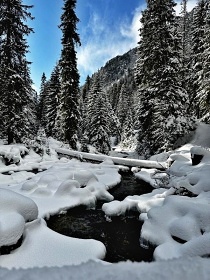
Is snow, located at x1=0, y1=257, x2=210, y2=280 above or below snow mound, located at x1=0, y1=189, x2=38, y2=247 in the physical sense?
above

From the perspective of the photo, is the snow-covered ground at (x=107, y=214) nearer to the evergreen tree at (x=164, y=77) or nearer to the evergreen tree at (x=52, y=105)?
the evergreen tree at (x=164, y=77)

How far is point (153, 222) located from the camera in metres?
6.17

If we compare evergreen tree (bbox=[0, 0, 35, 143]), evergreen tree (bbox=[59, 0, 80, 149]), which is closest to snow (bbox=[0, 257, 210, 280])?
evergreen tree (bbox=[0, 0, 35, 143])

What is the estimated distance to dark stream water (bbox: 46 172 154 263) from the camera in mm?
5329

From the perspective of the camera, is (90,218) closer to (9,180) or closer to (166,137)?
(9,180)

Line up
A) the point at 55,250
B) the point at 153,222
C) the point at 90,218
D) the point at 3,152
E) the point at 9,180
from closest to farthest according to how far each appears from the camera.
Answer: the point at 55,250, the point at 153,222, the point at 90,218, the point at 9,180, the point at 3,152

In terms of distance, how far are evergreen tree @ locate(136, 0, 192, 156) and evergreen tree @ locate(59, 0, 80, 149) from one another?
24.6 ft

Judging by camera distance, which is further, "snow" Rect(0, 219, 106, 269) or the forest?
the forest

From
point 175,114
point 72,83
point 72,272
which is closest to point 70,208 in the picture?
point 72,272

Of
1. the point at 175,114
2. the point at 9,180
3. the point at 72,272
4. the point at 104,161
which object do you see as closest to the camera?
the point at 72,272

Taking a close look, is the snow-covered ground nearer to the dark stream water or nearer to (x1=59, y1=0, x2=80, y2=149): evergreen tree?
the dark stream water

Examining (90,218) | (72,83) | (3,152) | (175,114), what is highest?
(72,83)

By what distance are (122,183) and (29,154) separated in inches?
354

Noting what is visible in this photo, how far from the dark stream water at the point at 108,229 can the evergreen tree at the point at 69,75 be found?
1595 centimetres
